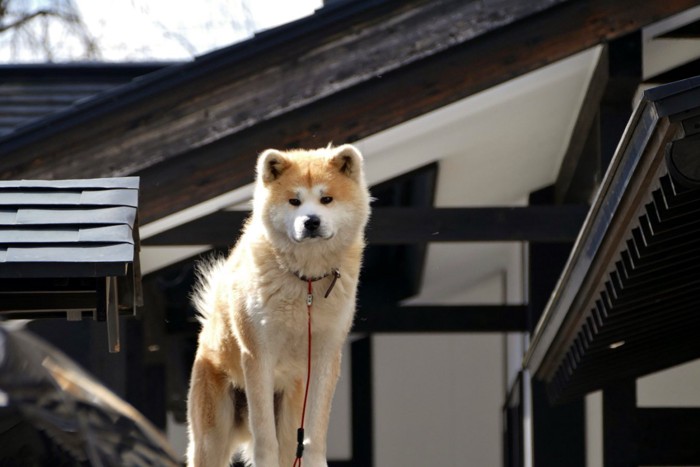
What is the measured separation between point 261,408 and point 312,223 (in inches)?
30.7

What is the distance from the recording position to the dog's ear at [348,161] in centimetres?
511

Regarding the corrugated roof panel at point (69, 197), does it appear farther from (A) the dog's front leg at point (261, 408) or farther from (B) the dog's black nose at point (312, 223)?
(A) the dog's front leg at point (261, 408)

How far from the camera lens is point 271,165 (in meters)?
5.13

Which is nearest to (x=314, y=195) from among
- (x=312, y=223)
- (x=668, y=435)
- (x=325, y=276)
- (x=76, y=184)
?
(x=312, y=223)

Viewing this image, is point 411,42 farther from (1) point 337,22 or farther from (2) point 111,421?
(2) point 111,421

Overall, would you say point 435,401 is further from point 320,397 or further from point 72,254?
point 72,254

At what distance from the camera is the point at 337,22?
734 cm

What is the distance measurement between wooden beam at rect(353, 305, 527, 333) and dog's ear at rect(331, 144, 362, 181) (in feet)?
18.9

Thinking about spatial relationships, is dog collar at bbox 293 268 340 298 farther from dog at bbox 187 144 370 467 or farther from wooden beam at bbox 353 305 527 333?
wooden beam at bbox 353 305 527 333

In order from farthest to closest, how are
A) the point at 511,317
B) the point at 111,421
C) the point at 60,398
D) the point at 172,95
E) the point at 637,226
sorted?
the point at 511,317
the point at 172,95
the point at 637,226
the point at 111,421
the point at 60,398

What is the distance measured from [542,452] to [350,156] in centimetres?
484

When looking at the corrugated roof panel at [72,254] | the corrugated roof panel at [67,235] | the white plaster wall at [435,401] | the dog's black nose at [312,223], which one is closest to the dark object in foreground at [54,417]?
the corrugated roof panel at [72,254]

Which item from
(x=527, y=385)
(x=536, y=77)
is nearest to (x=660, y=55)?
(x=536, y=77)

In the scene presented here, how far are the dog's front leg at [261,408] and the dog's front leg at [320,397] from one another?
0.45ft
